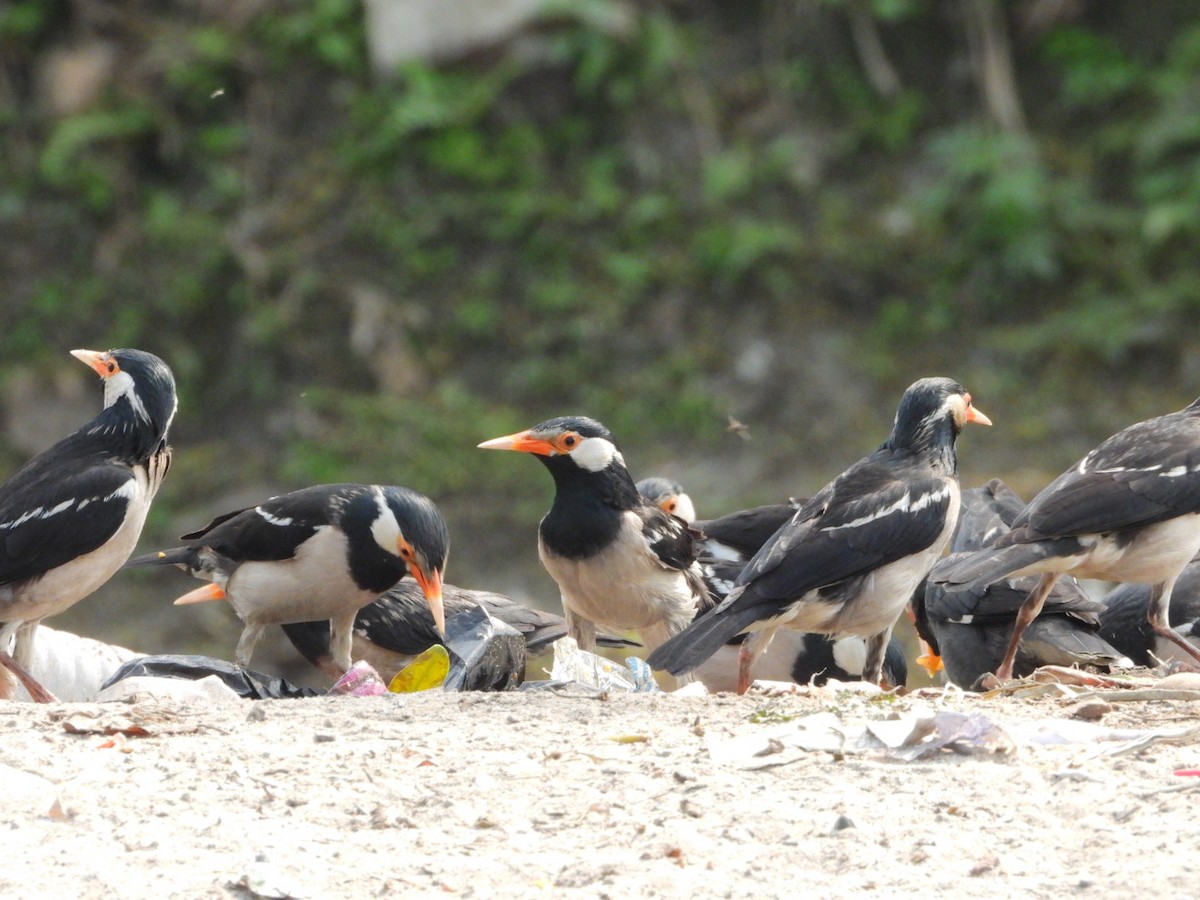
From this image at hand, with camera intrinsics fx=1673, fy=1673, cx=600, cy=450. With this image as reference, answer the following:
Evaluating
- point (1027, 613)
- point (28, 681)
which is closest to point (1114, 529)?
point (1027, 613)

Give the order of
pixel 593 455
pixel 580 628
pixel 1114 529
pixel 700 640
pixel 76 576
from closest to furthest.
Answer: pixel 700 640 < pixel 76 576 < pixel 1114 529 < pixel 593 455 < pixel 580 628

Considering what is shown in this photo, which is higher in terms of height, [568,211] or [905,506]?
[568,211]

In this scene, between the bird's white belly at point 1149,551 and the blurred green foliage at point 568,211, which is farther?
the blurred green foliage at point 568,211

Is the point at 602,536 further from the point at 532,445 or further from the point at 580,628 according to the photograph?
the point at 580,628

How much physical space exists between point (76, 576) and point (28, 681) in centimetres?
44

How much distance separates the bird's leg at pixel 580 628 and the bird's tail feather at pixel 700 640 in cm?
135

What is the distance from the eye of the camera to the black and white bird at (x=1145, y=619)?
24.3ft

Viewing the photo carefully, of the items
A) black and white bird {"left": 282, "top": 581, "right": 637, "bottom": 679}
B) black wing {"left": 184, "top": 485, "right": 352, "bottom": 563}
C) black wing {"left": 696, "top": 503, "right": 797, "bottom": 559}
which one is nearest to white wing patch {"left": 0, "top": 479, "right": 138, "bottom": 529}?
black wing {"left": 184, "top": 485, "right": 352, "bottom": 563}

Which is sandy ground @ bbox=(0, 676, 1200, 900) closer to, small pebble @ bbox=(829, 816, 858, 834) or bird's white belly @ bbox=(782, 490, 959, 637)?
small pebble @ bbox=(829, 816, 858, 834)

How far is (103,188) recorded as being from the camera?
15164mm

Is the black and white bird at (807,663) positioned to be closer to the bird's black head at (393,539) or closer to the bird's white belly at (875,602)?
the bird's white belly at (875,602)

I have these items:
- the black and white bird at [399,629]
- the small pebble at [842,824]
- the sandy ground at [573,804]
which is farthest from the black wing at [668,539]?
the small pebble at [842,824]

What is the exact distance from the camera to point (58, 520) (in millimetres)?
6414

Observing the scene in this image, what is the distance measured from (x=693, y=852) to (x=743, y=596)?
8.05 ft
